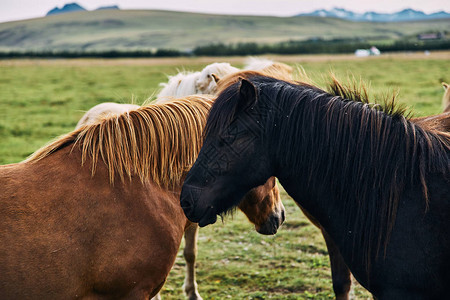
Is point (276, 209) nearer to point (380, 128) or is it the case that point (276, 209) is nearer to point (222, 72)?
point (380, 128)

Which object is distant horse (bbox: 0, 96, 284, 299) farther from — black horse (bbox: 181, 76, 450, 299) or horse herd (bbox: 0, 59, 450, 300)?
black horse (bbox: 181, 76, 450, 299)

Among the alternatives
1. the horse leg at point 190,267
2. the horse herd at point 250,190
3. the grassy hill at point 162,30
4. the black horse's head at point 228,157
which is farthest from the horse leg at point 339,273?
the grassy hill at point 162,30

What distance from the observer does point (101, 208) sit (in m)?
2.90

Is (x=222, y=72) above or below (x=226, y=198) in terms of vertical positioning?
above

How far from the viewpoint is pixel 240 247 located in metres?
6.46

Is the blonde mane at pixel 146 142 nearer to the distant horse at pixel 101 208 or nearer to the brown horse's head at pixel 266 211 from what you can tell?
the distant horse at pixel 101 208

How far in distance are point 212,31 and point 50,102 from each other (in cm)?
15653

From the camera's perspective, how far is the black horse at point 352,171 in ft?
7.68

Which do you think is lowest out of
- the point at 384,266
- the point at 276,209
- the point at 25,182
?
the point at 276,209

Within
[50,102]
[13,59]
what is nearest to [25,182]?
[50,102]

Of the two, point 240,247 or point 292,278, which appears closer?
point 292,278

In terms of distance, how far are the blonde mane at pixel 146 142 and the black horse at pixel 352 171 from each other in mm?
822

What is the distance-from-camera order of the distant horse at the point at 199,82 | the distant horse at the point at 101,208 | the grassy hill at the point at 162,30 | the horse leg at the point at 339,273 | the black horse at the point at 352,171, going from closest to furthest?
the black horse at the point at 352,171
the distant horse at the point at 101,208
the horse leg at the point at 339,273
the distant horse at the point at 199,82
the grassy hill at the point at 162,30

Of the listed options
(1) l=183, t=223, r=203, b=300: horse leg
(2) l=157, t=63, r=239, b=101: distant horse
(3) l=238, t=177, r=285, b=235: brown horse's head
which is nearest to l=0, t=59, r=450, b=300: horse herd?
(3) l=238, t=177, r=285, b=235: brown horse's head
